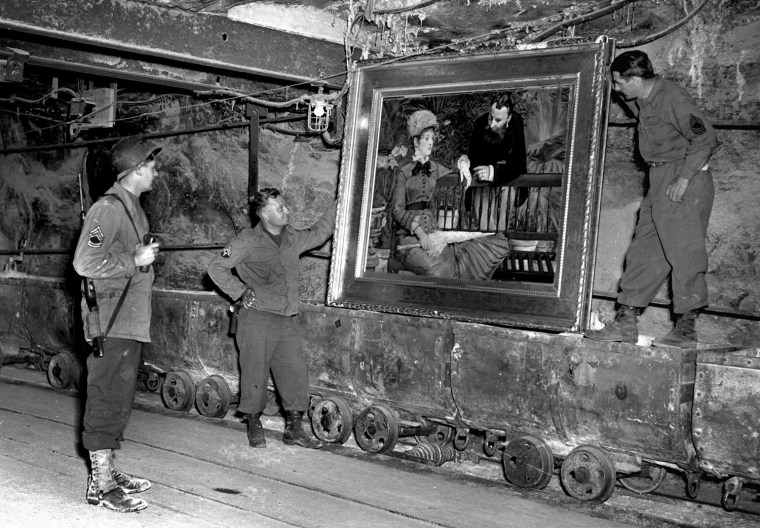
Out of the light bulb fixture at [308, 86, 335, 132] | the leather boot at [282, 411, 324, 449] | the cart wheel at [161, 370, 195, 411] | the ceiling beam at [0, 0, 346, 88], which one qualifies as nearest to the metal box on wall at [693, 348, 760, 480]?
the leather boot at [282, 411, 324, 449]

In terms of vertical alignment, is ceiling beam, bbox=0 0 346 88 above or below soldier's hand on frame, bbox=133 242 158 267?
above

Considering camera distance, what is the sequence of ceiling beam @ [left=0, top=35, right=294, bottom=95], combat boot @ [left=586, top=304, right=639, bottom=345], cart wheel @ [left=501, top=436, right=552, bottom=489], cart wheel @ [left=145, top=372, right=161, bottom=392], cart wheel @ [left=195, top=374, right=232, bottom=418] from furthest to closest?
cart wheel @ [left=145, top=372, right=161, bottom=392], cart wheel @ [left=195, top=374, right=232, bottom=418], ceiling beam @ [left=0, top=35, right=294, bottom=95], cart wheel @ [left=501, top=436, right=552, bottom=489], combat boot @ [left=586, top=304, right=639, bottom=345]

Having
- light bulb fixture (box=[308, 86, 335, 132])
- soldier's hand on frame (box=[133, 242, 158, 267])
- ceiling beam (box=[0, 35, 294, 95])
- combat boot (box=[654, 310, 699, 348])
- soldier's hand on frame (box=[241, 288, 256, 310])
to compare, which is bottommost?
soldier's hand on frame (box=[241, 288, 256, 310])

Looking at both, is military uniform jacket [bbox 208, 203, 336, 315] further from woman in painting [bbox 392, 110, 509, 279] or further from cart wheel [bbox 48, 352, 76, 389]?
cart wheel [bbox 48, 352, 76, 389]

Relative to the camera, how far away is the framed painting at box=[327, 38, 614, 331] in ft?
19.5

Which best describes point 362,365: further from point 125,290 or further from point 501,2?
point 501,2

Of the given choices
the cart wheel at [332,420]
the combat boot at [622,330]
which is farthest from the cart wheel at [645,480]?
the cart wheel at [332,420]

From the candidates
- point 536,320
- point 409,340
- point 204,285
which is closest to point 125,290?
point 409,340

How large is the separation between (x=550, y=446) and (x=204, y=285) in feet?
16.9

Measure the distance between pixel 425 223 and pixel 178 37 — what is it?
8.27ft

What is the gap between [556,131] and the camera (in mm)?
6094

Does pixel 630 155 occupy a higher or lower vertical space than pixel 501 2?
lower

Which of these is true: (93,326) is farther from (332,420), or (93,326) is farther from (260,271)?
(332,420)

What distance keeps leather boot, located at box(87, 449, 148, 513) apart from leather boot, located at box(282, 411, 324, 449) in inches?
79.3
